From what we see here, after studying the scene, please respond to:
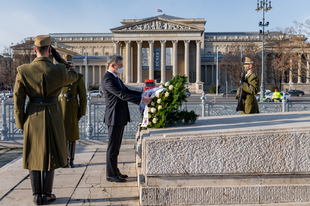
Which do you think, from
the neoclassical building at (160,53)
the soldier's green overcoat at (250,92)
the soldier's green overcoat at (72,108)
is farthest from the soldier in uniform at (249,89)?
the neoclassical building at (160,53)

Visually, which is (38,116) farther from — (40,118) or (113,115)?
(113,115)

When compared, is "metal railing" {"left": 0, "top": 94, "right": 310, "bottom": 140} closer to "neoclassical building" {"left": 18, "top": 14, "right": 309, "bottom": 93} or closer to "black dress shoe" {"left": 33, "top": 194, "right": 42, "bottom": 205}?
"black dress shoe" {"left": 33, "top": 194, "right": 42, "bottom": 205}

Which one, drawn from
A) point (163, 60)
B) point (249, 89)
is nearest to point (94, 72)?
point (163, 60)

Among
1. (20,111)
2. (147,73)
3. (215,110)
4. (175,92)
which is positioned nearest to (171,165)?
(175,92)

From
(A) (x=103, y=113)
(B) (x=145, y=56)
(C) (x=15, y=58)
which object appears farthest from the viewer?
(B) (x=145, y=56)

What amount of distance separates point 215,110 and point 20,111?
7750 millimetres

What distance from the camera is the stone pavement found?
12.6ft

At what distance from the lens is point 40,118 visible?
3650 millimetres

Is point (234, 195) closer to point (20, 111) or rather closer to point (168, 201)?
point (168, 201)

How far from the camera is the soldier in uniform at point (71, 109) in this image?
5.44 meters

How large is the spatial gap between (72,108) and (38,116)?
189 cm

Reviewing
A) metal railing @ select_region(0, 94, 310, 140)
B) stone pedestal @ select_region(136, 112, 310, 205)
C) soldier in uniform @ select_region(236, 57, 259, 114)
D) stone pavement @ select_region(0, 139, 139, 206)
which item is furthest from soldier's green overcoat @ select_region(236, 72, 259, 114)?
stone pavement @ select_region(0, 139, 139, 206)

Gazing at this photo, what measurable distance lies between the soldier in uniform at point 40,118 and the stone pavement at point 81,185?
358mm

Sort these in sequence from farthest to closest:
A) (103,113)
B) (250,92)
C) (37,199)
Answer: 1. (103,113)
2. (250,92)
3. (37,199)
